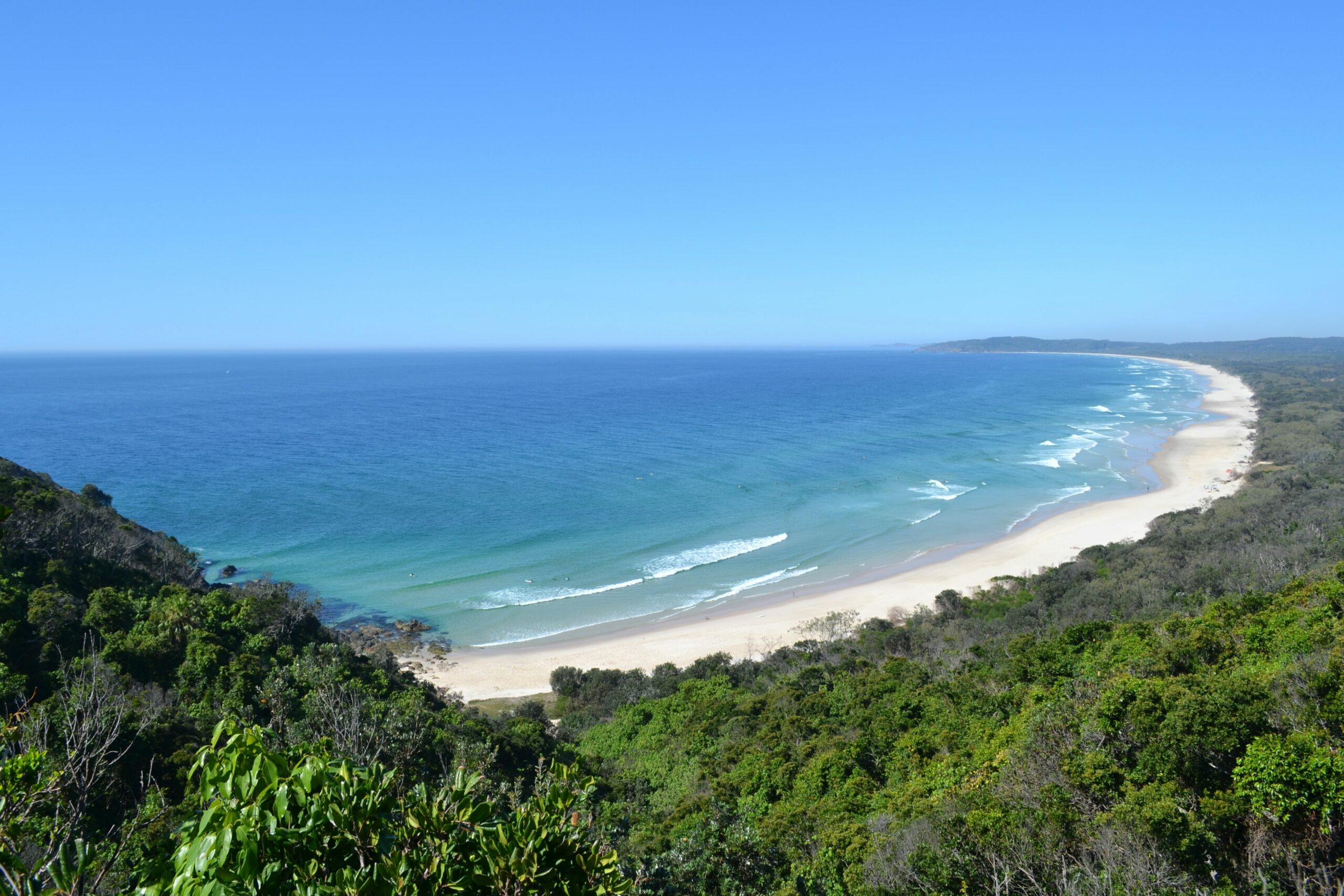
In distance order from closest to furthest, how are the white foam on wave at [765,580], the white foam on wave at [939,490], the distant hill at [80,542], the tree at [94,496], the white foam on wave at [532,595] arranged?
the distant hill at [80,542]
the tree at [94,496]
the white foam on wave at [532,595]
the white foam on wave at [765,580]
the white foam on wave at [939,490]

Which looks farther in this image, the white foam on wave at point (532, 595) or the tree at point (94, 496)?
the white foam on wave at point (532, 595)

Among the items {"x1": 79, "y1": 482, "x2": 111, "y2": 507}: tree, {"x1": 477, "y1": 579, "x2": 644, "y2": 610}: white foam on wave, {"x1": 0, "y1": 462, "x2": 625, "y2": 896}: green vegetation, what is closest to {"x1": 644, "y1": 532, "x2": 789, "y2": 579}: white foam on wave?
{"x1": 477, "y1": 579, "x2": 644, "y2": 610}: white foam on wave

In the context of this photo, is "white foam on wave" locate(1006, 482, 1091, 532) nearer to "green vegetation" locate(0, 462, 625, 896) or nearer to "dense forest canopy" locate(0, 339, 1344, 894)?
"dense forest canopy" locate(0, 339, 1344, 894)

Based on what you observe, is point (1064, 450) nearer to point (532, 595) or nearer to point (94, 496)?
point (532, 595)

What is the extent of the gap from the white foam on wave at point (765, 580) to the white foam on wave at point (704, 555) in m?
3.03

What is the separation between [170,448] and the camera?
66312 millimetres

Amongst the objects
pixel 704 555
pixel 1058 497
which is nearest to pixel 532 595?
pixel 704 555

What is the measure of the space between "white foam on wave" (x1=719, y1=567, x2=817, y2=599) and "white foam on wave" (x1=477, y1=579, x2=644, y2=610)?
218 inches

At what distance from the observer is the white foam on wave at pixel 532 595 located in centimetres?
3572

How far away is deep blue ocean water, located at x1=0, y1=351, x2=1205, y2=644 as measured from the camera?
3866cm

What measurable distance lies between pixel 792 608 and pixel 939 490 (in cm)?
2603

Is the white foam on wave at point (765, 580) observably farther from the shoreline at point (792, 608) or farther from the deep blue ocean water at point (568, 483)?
the shoreline at point (792, 608)

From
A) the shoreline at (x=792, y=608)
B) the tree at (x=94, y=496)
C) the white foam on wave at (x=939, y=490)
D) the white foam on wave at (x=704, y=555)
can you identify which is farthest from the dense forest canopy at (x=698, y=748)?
the white foam on wave at (x=939, y=490)

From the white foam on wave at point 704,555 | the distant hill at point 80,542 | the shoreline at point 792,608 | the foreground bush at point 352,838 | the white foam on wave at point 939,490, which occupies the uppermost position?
the foreground bush at point 352,838
